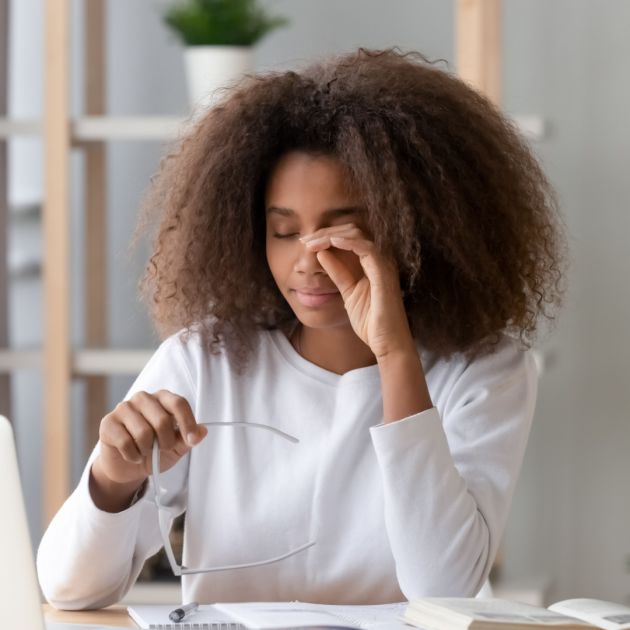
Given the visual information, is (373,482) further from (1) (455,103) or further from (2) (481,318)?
(1) (455,103)

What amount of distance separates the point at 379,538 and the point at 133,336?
4.90 ft

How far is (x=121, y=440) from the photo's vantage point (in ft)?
4.00

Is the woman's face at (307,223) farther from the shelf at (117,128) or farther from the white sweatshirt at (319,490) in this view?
the shelf at (117,128)

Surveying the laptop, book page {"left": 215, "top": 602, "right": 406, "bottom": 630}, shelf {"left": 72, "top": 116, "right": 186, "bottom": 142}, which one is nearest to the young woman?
book page {"left": 215, "top": 602, "right": 406, "bottom": 630}

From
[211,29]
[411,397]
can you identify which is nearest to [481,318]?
[411,397]

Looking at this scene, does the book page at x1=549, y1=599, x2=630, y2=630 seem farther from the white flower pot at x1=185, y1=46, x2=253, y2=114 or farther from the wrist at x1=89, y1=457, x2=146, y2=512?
the white flower pot at x1=185, y1=46, x2=253, y2=114

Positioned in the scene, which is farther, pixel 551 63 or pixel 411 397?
pixel 551 63

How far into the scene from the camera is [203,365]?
150 cm

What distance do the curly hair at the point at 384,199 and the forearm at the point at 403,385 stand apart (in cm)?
10

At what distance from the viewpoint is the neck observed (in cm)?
151

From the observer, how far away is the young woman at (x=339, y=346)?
1.32 metres

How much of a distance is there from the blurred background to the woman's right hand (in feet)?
4.47

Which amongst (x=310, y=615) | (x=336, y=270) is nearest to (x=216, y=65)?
(x=336, y=270)

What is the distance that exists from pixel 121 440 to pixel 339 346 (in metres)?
0.37
